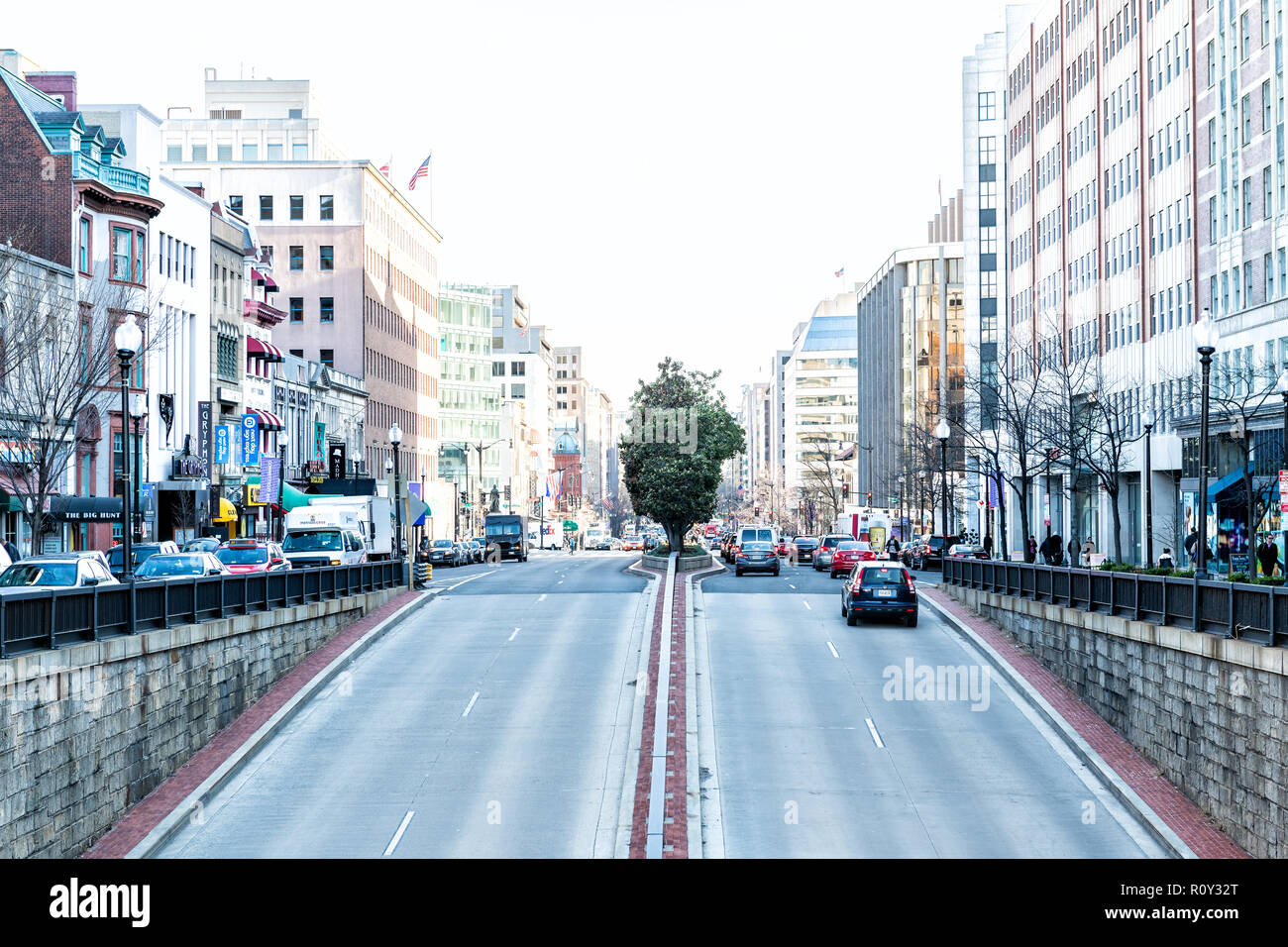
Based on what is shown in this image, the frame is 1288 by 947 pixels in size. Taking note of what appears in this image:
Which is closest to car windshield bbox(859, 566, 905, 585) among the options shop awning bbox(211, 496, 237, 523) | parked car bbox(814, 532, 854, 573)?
parked car bbox(814, 532, 854, 573)

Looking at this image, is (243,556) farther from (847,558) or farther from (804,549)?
(804,549)

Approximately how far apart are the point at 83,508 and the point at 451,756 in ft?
89.0

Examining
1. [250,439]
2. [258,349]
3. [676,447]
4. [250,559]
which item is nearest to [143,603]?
[250,559]

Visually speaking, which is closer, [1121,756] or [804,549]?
[1121,756]

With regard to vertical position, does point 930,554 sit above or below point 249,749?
above

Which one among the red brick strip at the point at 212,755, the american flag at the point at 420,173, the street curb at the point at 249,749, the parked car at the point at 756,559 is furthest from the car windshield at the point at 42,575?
the american flag at the point at 420,173

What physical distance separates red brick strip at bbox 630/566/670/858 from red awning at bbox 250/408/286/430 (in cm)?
3857

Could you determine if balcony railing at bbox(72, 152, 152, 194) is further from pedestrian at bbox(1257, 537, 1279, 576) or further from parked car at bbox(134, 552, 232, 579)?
pedestrian at bbox(1257, 537, 1279, 576)

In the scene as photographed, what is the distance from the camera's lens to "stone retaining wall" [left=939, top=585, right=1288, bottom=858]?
72.3 ft

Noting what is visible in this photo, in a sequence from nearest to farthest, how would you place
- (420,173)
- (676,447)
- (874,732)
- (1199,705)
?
(1199,705) → (874,732) → (676,447) → (420,173)

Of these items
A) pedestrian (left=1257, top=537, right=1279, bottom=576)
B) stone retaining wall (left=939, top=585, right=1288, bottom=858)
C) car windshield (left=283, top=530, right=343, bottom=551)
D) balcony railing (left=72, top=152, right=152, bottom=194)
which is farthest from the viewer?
balcony railing (left=72, top=152, right=152, bottom=194)

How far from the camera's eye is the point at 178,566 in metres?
38.2

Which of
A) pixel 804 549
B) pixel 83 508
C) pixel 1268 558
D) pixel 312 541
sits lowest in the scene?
pixel 804 549

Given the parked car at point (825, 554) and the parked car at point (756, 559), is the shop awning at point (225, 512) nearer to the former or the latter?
the parked car at point (756, 559)
